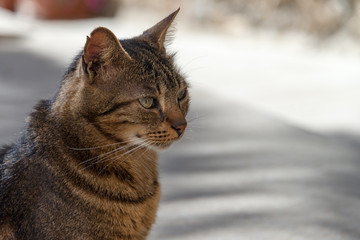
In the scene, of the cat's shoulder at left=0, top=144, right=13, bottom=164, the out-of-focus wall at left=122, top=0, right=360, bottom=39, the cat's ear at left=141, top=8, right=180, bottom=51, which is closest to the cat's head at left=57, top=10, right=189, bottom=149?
the cat's ear at left=141, top=8, right=180, bottom=51

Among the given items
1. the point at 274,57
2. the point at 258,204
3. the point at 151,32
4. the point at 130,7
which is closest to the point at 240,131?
the point at 258,204

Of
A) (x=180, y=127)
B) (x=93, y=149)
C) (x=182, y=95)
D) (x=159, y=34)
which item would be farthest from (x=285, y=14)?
(x=93, y=149)

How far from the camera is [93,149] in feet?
5.16

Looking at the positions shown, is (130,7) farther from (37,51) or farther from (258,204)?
(258,204)

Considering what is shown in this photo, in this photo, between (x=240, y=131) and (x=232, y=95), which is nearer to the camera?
(x=240, y=131)

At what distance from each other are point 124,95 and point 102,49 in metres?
0.16

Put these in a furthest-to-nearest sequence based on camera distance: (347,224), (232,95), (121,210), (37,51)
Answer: (37,51)
(232,95)
(347,224)
(121,210)

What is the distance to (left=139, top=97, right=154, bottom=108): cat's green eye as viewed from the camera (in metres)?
1.57

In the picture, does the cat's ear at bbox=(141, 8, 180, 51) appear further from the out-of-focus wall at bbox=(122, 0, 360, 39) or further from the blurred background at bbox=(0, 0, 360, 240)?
the out-of-focus wall at bbox=(122, 0, 360, 39)

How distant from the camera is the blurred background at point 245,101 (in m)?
2.39

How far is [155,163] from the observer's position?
69.6 inches

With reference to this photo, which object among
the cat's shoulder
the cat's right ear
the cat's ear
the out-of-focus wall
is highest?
the out-of-focus wall

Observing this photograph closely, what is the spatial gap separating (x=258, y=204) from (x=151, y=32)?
110 centimetres

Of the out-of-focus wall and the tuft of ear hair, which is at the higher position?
the out-of-focus wall
